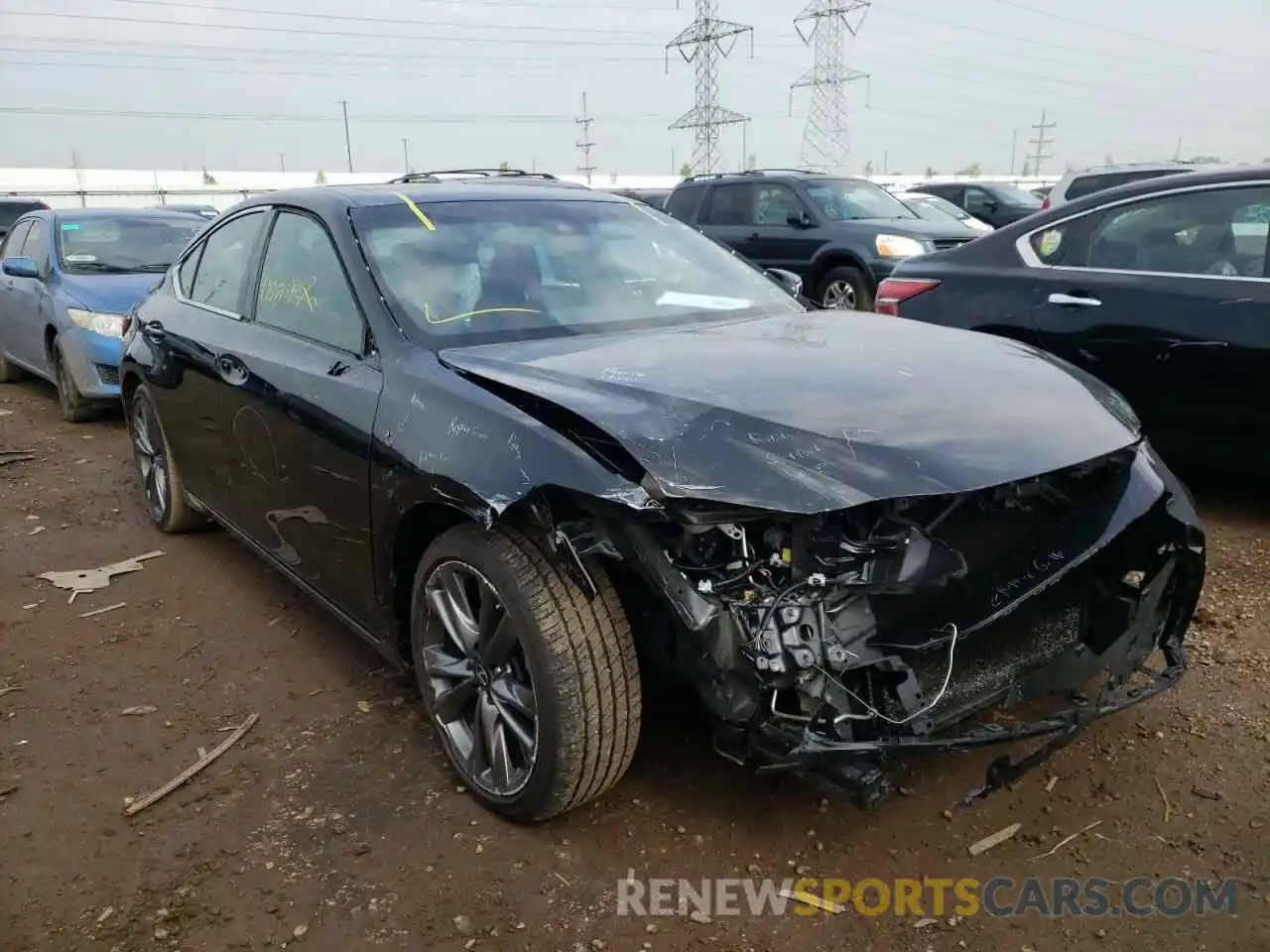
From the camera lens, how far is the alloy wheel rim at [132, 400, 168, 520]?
4.89 m

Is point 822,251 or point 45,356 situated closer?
point 45,356

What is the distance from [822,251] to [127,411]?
7.28 meters

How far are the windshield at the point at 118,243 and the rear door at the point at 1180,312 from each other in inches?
267

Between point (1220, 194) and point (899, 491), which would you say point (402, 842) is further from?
point (1220, 194)

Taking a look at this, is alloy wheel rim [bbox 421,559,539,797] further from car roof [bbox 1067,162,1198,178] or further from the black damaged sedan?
car roof [bbox 1067,162,1198,178]

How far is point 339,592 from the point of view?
10.7 ft

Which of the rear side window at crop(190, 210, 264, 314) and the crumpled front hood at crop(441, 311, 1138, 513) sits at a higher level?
the rear side window at crop(190, 210, 264, 314)

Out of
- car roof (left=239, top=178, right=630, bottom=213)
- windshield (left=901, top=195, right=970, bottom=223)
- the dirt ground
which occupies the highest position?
car roof (left=239, top=178, right=630, bottom=213)

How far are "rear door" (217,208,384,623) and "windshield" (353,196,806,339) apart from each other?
0.21m

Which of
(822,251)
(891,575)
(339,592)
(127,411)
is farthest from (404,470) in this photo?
(822,251)

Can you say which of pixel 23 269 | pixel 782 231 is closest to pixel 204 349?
pixel 23 269

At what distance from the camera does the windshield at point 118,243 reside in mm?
7875

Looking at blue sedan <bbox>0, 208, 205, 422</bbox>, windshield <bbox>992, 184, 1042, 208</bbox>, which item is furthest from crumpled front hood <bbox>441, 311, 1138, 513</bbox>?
windshield <bbox>992, 184, 1042, 208</bbox>

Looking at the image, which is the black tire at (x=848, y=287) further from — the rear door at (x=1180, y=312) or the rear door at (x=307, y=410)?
the rear door at (x=307, y=410)
